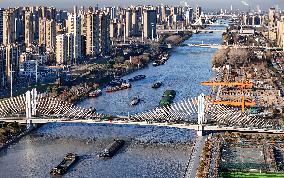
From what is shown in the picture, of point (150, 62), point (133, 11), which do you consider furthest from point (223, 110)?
point (133, 11)

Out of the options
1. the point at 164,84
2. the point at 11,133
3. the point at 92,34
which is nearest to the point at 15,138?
the point at 11,133

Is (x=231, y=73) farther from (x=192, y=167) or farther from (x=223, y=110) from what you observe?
(x=192, y=167)

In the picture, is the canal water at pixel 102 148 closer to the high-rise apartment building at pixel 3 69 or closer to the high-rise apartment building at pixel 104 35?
the high-rise apartment building at pixel 3 69

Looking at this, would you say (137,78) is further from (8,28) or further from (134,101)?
(8,28)

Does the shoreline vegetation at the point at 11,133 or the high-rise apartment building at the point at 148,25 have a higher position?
the high-rise apartment building at the point at 148,25

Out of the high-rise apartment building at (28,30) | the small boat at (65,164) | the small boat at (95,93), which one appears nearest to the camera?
the small boat at (65,164)

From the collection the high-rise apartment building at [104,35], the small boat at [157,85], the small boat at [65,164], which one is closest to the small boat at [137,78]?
the small boat at [157,85]
